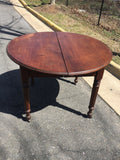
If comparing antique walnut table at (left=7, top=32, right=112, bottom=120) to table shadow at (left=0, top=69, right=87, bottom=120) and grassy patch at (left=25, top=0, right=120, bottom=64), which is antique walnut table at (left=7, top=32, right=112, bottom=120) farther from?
grassy patch at (left=25, top=0, right=120, bottom=64)

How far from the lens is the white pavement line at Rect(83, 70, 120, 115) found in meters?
2.89

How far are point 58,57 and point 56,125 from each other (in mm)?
1081

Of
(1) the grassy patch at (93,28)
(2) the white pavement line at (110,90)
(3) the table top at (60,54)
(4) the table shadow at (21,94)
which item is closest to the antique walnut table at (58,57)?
(3) the table top at (60,54)

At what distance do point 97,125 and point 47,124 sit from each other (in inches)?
31.3

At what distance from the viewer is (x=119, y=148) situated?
2129 mm

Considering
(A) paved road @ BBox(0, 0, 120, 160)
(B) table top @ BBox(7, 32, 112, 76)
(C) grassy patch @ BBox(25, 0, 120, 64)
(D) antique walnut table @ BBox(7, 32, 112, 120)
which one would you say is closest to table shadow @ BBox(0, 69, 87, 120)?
(A) paved road @ BBox(0, 0, 120, 160)

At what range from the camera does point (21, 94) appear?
3.05 metres

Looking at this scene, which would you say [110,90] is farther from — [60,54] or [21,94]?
[21,94]

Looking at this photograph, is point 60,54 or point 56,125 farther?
point 56,125

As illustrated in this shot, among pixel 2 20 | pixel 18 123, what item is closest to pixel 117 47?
pixel 18 123

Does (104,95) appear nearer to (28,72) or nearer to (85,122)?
(85,122)

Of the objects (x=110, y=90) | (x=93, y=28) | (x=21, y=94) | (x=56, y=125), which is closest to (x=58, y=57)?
(x=56, y=125)

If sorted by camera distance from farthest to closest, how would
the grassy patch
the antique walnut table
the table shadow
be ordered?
the grassy patch → the table shadow → the antique walnut table

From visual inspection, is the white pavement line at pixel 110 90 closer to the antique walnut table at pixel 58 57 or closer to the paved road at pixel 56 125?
the paved road at pixel 56 125
